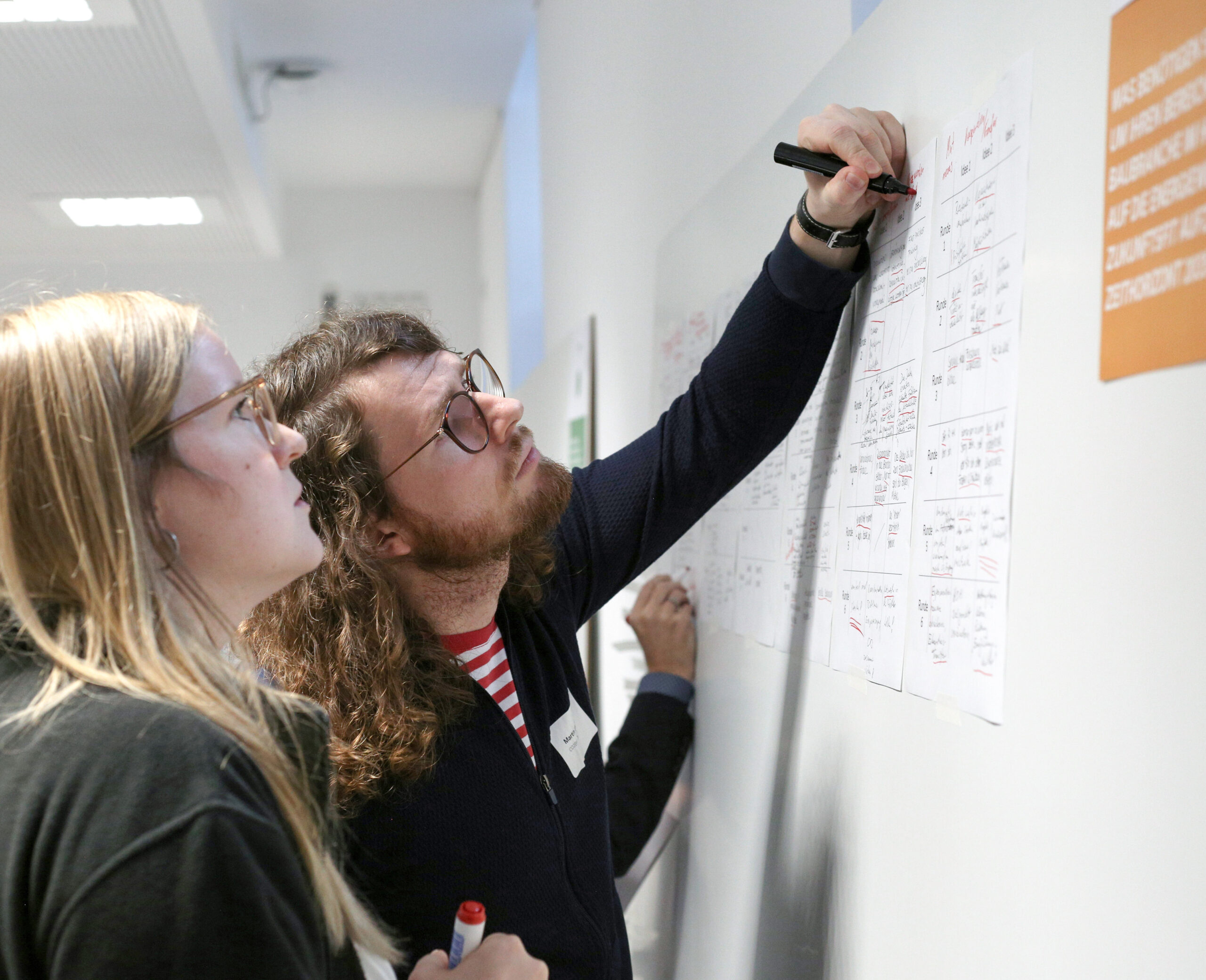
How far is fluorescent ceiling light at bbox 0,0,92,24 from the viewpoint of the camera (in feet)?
9.22

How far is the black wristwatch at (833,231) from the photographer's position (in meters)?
1.08

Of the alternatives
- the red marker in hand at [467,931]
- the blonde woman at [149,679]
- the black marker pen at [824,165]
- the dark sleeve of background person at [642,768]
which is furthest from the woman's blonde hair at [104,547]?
the dark sleeve of background person at [642,768]

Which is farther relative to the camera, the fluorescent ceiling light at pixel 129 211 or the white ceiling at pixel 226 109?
the fluorescent ceiling light at pixel 129 211

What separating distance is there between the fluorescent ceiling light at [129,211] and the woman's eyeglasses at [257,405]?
4.40m

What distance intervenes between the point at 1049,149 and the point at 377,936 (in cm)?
80

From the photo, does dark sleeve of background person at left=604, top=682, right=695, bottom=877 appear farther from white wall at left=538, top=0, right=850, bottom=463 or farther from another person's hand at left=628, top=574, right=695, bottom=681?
white wall at left=538, top=0, right=850, bottom=463

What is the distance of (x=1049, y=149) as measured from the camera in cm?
76

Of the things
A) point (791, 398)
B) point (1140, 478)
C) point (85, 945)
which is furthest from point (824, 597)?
point (85, 945)

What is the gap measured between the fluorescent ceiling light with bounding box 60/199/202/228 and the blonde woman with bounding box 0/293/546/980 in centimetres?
448

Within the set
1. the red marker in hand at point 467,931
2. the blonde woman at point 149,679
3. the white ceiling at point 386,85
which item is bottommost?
the red marker in hand at point 467,931

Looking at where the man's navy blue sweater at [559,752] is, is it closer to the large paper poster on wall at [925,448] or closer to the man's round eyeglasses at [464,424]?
the large paper poster on wall at [925,448]

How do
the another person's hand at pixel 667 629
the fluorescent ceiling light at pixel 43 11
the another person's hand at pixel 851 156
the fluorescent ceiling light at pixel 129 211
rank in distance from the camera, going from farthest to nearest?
the fluorescent ceiling light at pixel 129 211 → the fluorescent ceiling light at pixel 43 11 → the another person's hand at pixel 667 629 → the another person's hand at pixel 851 156

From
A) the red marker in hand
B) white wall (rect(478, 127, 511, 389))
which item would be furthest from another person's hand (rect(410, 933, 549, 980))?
white wall (rect(478, 127, 511, 389))

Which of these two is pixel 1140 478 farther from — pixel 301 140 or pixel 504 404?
pixel 301 140
